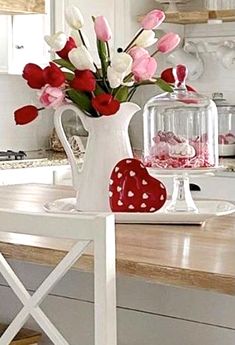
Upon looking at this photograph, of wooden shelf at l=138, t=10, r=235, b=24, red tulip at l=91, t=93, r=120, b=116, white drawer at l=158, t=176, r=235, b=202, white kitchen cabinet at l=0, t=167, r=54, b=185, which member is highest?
wooden shelf at l=138, t=10, r=235, b=24

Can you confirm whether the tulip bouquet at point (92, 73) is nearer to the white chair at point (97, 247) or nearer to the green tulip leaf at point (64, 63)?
the green tulip leaf at point (64, 63)

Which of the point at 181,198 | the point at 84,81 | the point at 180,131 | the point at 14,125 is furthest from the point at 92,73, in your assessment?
the point at 14,125

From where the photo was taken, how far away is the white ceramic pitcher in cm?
228

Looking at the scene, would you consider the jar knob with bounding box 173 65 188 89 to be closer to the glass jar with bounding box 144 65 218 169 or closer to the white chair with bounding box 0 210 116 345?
the glass jar with bounding box 144 65 218 169

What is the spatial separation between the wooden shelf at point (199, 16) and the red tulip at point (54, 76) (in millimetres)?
2355

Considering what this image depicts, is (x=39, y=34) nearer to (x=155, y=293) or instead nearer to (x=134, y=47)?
(x=134, y=47)

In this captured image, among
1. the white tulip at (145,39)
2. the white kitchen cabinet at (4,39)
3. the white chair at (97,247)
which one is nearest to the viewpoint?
the white chair at (97,247)

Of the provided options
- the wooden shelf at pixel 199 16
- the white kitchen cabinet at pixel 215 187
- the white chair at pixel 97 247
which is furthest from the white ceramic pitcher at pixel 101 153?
the wooden shelf at pixel 199 16

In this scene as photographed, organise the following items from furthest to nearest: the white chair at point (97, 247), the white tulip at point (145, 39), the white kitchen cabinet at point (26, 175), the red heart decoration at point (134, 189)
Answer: the white kitchen cabinet at point (26, 175) → the white tulip at point (145, 39) → the red heart decoration at point (134, 189) → the white chair at point (97, 247)

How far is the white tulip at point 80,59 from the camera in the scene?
7.21ft

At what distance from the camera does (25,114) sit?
2.29 m

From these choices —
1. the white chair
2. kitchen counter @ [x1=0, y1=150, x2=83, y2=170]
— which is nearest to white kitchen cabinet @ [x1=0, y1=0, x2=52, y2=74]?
kitchen counter @ [x1=0, y1=150, x2=83, y2=170]

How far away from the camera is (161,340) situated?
6.73 ft

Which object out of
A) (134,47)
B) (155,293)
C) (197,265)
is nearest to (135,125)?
(134,47)
